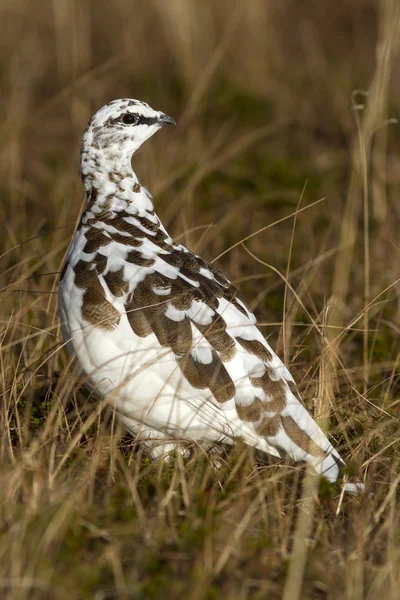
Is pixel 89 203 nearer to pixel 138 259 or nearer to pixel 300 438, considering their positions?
pixel 138 259

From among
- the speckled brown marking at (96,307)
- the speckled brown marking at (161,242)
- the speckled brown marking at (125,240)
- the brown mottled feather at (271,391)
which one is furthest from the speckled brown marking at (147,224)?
the brown mottled feather at (271,391)

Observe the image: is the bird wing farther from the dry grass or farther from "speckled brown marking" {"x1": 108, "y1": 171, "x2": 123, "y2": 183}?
"speckled brown marking" {"x1": 108, "y1": 171, "x2": 123, "y2": 183}

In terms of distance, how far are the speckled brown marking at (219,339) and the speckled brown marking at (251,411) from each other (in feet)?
0.66

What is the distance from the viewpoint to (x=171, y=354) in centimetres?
364

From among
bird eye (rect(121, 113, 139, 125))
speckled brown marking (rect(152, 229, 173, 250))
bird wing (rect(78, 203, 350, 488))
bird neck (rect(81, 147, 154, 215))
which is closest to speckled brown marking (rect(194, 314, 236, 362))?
bird wing (rect(78, 203, 350, 488))

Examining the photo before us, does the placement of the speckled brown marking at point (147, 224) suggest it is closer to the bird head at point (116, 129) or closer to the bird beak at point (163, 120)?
the bird head at point (116, 129)

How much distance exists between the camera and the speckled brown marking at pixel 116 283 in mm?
3680

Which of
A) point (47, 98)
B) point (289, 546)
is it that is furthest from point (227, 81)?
point (289, 546)

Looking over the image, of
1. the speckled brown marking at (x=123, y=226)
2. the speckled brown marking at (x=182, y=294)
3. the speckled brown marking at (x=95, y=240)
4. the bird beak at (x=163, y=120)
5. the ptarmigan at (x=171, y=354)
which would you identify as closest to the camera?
the ptarmigan at (x=171, y=354)

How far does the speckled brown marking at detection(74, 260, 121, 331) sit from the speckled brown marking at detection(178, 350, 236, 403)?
0.32m

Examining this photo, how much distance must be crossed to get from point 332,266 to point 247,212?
1.10 metres

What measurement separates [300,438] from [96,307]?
986 mm

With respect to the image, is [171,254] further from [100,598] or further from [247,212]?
[247,212]

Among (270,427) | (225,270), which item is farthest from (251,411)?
(225,270)
